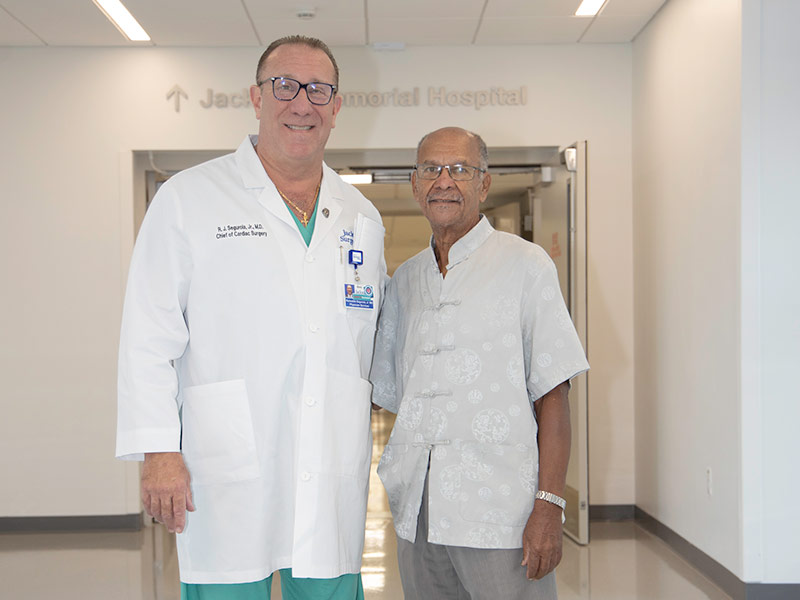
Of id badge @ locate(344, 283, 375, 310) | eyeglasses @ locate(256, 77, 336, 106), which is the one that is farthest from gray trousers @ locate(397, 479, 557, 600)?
eyeglasses @ locate(256, 77, 336, 106)

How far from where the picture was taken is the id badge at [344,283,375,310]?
2.24 meters

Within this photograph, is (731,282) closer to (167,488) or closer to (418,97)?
(418,97)

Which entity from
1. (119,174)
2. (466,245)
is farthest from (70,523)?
(466,245)

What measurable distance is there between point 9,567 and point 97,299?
6.24ft

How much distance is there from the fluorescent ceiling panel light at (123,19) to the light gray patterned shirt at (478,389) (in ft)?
13.0

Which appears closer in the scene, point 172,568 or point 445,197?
point 445,197

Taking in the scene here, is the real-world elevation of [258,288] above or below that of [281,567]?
above

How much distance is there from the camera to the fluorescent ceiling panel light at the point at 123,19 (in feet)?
17.5

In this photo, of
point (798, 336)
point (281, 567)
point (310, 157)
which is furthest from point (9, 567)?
point (798, 336)

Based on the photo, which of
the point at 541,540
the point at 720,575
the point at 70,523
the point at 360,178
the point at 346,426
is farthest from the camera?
the point at 360,178

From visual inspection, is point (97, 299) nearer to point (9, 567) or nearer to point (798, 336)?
point (9, 567)

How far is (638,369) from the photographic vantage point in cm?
604

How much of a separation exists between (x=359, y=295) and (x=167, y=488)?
69 cm

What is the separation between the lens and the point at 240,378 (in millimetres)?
2080
